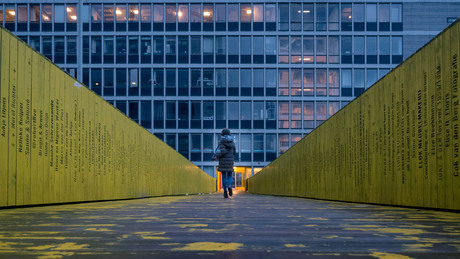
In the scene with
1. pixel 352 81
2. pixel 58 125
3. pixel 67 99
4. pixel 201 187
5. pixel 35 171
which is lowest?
pixel 201 187

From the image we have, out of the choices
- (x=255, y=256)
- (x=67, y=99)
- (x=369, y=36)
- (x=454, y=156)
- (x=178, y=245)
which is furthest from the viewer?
(x=369, y=36)

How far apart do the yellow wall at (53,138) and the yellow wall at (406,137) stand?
4515 mm

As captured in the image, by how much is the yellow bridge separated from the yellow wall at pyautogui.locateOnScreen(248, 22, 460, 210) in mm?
20

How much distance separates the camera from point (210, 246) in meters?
2.14

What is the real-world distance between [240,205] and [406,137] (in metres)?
2.54

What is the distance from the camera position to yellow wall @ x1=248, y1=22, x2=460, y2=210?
4.36 m

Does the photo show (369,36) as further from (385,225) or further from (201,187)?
(385,225)

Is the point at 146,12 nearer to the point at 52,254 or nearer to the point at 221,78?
the point at 221,78

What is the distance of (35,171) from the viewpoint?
5.36m

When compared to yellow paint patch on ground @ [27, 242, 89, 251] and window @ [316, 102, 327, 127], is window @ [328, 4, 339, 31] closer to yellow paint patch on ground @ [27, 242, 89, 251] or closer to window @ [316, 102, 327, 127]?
window @ [316, 102, 327, 127]

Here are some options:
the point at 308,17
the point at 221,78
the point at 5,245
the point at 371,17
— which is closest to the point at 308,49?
the point at 308,17

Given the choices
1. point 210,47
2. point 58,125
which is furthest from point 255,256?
point 210,47

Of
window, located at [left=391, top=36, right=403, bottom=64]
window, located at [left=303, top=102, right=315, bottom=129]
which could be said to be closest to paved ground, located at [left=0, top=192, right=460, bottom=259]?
window, located at [left=303, top=102, right=315, bottom=129]

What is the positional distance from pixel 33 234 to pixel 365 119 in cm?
551
